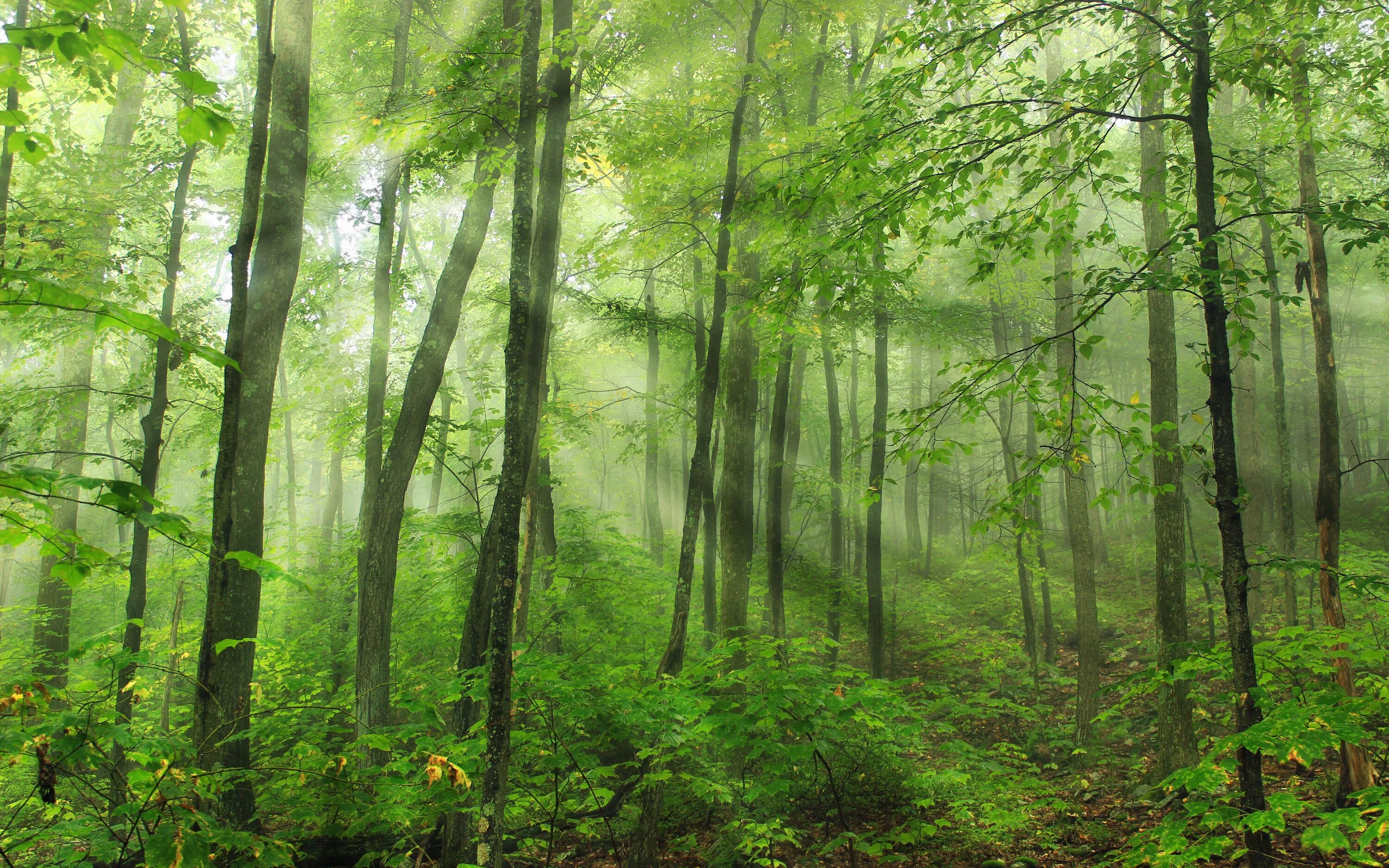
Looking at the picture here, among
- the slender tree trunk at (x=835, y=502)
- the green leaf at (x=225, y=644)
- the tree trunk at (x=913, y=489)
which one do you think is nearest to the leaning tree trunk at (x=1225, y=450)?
the green leaf at (x=225, y=644)

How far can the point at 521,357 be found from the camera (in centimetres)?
495

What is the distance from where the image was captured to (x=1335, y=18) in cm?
485

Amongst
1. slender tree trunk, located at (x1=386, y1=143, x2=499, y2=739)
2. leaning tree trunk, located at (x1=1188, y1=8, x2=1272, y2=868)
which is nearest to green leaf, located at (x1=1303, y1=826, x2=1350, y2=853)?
leaning tree trunk, located at (x1=1188, y1=8, x2=1272, y2=868)

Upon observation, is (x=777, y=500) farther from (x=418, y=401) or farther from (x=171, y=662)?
(x=171, y=662)

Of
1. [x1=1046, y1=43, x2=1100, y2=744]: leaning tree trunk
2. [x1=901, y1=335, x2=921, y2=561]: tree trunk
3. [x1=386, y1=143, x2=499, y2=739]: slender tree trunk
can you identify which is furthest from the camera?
[x1=901, y1=335, x2=921, y2=561]: tree trunk

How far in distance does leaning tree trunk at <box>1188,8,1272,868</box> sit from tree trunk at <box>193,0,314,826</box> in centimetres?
647

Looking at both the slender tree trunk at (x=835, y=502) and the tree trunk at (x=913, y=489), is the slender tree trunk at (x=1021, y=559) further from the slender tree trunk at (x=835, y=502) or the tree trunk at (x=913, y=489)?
the tree trunk at (x=913, y=489)

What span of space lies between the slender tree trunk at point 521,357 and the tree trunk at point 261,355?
2.08 metres

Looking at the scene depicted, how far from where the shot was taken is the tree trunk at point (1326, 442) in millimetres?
4910

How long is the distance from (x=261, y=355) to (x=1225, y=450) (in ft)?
25.3

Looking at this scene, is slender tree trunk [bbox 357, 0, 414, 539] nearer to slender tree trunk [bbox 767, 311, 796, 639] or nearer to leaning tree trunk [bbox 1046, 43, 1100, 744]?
slender tree trunk [bbox 767, 311, 796, 639]

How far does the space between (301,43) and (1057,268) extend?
40.6ft

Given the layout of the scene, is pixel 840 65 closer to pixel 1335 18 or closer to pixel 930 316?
pixel 930 316

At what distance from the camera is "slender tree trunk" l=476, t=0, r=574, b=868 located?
4379mm
